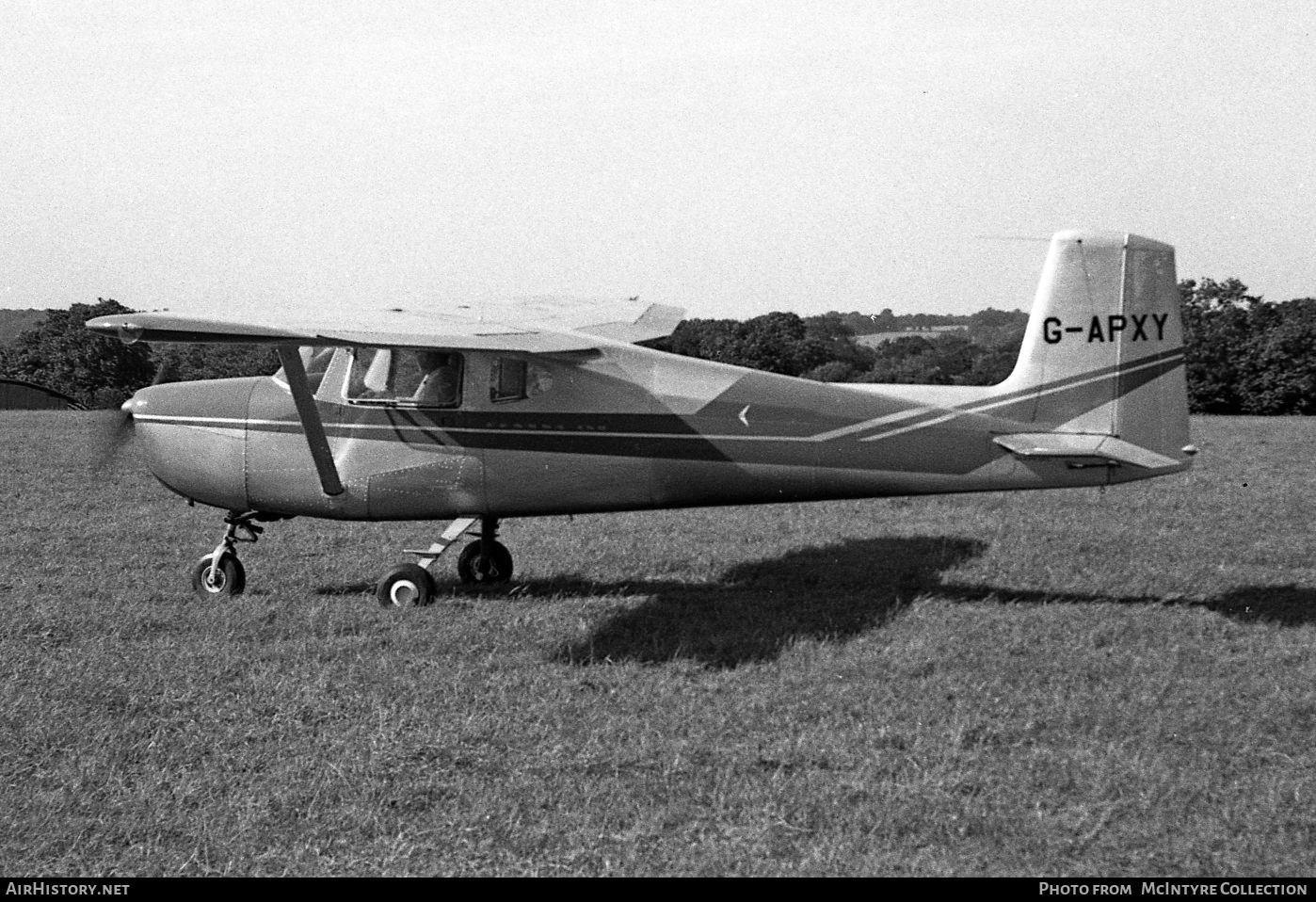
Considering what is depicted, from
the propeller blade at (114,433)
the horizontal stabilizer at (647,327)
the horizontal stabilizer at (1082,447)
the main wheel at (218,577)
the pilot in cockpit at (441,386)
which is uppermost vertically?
the horizontal stabilizer at (647,327)

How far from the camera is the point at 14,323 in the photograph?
6234 centimetres

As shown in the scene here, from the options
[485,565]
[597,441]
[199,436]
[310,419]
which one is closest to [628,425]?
[597,441]

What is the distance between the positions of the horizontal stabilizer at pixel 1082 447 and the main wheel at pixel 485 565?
13.8 feet

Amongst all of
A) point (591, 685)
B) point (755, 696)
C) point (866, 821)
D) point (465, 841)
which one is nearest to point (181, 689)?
point (591, 685)

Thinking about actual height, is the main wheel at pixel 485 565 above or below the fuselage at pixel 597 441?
below

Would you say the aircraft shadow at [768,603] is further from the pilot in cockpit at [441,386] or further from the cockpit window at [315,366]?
the cockpit window at [315,366]

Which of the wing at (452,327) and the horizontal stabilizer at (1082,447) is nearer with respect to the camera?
the wing at (452,327)

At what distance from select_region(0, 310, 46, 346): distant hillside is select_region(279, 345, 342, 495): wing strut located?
2276 inches

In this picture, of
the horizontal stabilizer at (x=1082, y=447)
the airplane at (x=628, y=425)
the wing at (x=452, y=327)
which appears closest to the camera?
the wing at (x=452, y=327)

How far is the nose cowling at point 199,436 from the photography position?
9.58m

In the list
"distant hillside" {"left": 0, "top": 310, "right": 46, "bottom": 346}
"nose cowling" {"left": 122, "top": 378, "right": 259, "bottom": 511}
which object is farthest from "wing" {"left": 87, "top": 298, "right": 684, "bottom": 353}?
"distant hillside" {"left": 0, "top": 310, "right": 46, "bottom": 346}

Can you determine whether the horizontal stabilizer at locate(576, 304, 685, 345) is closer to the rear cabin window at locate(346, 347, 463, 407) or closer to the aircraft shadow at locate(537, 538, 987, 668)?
the rear cabin window at locate(346, 347, 463, 407)

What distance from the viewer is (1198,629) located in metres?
8.24

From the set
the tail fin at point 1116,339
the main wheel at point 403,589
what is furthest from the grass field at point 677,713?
the tail fin at point 1116,339
